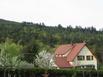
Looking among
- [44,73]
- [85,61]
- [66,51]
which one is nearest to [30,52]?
[66,51]

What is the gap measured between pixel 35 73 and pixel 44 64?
24.2 metres

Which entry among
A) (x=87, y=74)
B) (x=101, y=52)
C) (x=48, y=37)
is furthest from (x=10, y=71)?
(x=48, y=37)

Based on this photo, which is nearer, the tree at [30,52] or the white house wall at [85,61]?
the tree at [30,52]

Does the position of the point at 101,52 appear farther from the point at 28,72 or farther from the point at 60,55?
the point at 28,72

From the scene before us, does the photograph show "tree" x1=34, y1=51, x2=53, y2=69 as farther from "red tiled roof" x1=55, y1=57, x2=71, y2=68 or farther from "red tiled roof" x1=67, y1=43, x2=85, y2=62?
"red tiled roof" x1=67, y1=43, x2=85, y2=62

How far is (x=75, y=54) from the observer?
87.2 metres

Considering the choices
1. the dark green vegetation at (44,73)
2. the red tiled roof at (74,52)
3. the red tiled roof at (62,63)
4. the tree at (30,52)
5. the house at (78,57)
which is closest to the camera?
the dark green vegetation at (44,73)

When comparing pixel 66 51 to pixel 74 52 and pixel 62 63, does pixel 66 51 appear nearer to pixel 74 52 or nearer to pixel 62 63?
pixel 74 52

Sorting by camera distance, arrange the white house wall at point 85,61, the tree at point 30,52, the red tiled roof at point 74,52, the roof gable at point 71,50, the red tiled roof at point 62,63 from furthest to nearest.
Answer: the roof gable at point 71,50
the white house wall at point 85,61
the red tiled roof at point 74,52
the red tiled roof at point 62,63
the tree at point 30,52

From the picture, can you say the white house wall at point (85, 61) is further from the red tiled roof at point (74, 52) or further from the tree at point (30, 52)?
the tree at point (30, 52)

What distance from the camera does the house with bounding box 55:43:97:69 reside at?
85.9 metres

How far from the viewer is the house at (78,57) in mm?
85938

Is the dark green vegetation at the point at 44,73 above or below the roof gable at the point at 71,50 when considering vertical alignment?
below

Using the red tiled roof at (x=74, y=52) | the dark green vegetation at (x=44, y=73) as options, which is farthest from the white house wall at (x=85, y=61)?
the dark green vegetation at (x=44, y=73)
